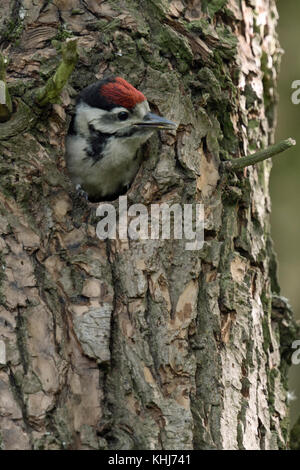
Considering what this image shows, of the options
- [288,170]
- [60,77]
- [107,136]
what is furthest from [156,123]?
[288,170]

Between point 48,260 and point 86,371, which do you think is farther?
point 48,260

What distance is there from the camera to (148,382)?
3.71 m

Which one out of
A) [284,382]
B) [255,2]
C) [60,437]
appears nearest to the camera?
[60,437]

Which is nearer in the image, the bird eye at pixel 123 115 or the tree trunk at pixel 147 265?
the tree trunk at pixel 147 265

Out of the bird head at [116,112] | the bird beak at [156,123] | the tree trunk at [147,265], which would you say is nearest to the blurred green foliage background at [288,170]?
the tree trunk at [147,265]

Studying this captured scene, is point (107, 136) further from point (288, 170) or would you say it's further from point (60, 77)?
point (288, 170)

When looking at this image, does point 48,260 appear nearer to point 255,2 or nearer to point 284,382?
point 284,382

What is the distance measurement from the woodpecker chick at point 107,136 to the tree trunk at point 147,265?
0.11m

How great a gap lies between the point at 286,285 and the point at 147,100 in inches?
149

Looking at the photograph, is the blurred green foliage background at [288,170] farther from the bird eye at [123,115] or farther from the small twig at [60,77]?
the small twig at [60,77]

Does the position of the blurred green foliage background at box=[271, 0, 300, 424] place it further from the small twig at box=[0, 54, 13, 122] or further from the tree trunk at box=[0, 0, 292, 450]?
the small twig at box=[0, 54, 13, 122]

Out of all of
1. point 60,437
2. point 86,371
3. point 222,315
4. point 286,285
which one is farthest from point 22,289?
point 286,285

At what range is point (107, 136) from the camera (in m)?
4.85

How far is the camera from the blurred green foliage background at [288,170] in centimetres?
790
